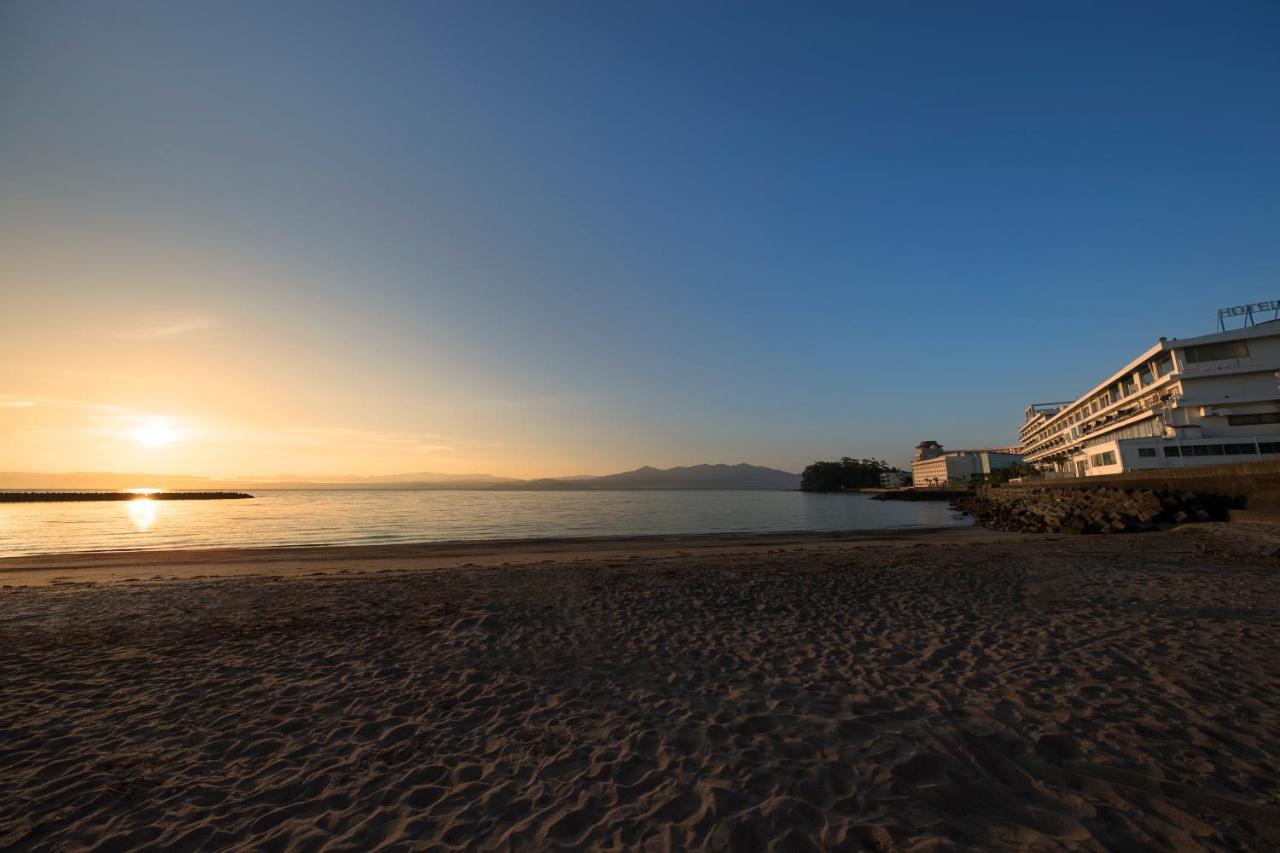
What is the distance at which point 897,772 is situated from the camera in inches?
197

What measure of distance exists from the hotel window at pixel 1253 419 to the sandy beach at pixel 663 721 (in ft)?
175

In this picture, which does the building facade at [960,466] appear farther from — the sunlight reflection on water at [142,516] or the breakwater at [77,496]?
the breakwater at [77,496]

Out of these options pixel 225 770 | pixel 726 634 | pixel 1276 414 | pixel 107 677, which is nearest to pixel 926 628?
pixel 726 634

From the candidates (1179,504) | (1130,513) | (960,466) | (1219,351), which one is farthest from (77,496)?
(960,466)

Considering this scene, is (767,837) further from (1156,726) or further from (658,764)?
(1156,726)

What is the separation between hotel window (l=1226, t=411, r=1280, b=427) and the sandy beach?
53426 millimetres

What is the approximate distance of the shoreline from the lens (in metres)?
20.9

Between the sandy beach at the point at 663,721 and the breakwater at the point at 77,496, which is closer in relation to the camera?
the sandy beach at the point at 663,721

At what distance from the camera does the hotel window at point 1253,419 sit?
47281mm

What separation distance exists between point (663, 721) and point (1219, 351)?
70.1 m

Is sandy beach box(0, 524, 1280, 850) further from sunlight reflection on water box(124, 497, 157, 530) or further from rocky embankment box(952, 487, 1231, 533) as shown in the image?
sunlight reflection on water box(124, 497, 157, 530)

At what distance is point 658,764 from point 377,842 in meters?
2.57

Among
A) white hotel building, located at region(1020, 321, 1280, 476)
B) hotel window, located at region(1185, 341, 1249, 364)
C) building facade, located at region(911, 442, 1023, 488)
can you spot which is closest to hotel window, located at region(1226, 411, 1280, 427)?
white hotel building, located at region(1020, 321, 1280, 476)

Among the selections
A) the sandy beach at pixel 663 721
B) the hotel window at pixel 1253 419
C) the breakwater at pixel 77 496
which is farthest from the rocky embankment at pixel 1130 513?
the breakwater at pixel 77 496
